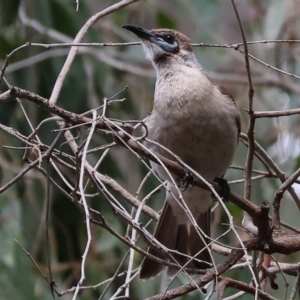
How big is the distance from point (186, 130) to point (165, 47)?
0.63 meters

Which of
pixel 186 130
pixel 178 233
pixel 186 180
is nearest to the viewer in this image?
pixel 186 180

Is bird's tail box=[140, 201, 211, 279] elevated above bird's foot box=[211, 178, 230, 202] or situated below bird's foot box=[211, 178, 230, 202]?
below

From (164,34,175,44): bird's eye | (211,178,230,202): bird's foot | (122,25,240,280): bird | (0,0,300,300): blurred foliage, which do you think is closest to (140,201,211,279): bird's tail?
(122,25,240,280): bird

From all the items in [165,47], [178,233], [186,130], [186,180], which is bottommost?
[178,233]

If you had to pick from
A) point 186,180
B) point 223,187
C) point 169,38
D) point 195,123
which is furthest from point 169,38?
point 186,180

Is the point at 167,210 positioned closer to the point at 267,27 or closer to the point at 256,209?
the point at 256,209

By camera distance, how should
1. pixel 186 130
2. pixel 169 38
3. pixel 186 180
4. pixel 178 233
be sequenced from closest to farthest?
pixel 186 180, pixel 186 130, pixel 178 233, pixel 169 38

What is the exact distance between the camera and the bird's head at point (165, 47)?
3.06 metres

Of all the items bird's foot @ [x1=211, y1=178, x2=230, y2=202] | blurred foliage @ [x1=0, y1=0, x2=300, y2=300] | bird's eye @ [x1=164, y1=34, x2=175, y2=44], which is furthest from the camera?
blurred foliage @ [x1=0, y1=0, x2=300, y2=300]

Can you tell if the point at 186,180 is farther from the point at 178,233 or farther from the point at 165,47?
the point at 165,47

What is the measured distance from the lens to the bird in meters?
2.66

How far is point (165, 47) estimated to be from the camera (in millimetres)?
3123

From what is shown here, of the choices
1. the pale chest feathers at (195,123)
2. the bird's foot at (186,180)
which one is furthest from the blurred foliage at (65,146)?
the bird's foot at (186,180)

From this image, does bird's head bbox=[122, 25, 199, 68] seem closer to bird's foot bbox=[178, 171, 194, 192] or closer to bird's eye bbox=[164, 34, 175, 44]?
bird's eye bbox=[164, 34, 175, 44]
